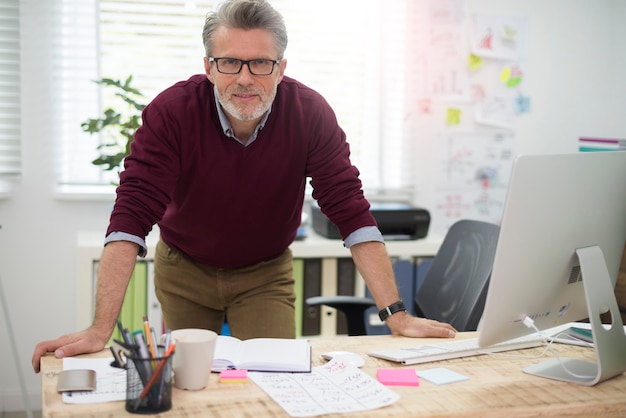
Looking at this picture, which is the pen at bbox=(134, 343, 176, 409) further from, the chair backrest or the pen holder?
the chair backrest

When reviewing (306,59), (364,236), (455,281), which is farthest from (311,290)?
(364,236)

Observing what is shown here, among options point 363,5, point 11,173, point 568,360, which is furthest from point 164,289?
point 363,5

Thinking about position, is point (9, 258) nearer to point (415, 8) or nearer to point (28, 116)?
point (28, 116)

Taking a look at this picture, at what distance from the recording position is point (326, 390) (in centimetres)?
139

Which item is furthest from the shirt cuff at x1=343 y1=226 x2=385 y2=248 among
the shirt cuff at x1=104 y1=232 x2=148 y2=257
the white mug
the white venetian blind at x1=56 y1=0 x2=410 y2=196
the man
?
the white venetian blind at x1=56 y1=0 x2=410 y2=196

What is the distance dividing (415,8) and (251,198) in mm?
1822

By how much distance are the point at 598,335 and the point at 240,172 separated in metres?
1.00

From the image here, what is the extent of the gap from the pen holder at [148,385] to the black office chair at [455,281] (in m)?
1.05

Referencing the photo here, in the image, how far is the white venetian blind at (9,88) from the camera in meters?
3.20

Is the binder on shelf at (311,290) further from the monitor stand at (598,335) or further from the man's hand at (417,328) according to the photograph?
the monitor stand at (598,335)

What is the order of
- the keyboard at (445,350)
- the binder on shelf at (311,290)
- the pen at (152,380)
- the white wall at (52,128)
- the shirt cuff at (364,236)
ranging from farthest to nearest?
the white wall at (52,128)
the binder on shelf at (311,290)
the shirt cuff at (364,236)
the keyboard at (445,350)
the pen at (152,380)

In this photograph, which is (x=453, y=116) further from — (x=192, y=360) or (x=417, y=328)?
(x=192, y=360)

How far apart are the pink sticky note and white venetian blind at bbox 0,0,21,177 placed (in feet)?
7.71

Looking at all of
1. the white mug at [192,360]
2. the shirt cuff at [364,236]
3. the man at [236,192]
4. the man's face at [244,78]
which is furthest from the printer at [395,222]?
the white mug at [192,360]
